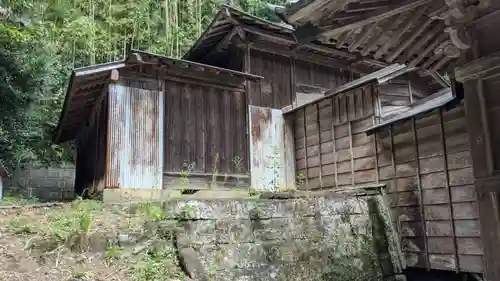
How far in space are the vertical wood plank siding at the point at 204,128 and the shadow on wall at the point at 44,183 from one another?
8.87 meters

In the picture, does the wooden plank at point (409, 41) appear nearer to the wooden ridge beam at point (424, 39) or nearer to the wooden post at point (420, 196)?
the wooden ridge beam at point (424, 39)

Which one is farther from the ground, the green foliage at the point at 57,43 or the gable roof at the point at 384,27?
the green foliage at the point at 57,43

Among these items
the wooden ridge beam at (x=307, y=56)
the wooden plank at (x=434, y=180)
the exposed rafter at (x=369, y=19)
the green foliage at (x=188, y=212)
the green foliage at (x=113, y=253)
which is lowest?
the green foliage at (x=113, y=253)

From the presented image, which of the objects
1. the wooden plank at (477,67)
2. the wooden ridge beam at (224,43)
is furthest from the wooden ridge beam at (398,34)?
the wooden ridge beam at (224,43)

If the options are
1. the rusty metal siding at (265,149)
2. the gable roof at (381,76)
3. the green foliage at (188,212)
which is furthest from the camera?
the rusty metal siding at (265,149)

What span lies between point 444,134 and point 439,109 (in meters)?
0.56

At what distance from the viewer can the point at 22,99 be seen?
1482cm

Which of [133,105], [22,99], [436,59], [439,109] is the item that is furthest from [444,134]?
[22,99]

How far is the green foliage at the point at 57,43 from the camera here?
14.7 meters

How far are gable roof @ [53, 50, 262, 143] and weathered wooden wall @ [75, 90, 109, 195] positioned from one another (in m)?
0.39

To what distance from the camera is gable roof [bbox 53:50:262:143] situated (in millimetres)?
9827

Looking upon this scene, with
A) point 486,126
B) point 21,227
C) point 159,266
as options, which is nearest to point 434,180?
point 486,126

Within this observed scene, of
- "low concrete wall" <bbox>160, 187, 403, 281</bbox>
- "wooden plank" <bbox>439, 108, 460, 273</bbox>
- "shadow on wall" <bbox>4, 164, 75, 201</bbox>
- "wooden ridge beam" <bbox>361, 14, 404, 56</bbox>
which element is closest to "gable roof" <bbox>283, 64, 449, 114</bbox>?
"wooden plank" <bbox>439, 108, 460, 273</bbox>

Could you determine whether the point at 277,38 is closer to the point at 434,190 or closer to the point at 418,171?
the point at 418,171
